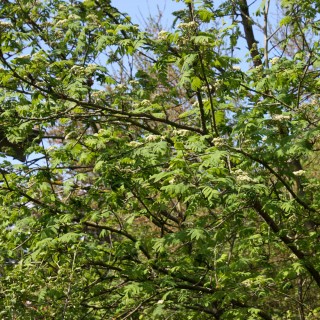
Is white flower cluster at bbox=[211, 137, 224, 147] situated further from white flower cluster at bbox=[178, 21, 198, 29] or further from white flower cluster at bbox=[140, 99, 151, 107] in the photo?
white flower cluster at bbox=[140, 99, 151, 107]

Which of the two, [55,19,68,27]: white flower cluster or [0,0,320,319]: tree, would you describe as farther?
[55,19,68,27]: white flower cluster

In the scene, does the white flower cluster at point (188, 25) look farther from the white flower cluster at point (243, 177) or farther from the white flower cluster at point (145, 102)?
the white flower cluster at point (145, 102)

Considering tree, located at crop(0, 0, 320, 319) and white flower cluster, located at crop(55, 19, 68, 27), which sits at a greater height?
white flower cluster, located at crop(55, 19, 68, 27)

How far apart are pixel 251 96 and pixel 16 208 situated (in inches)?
139

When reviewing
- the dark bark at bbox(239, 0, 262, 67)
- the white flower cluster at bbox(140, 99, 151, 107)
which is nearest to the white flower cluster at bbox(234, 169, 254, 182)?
the white flower cluster at bbox(140, 99, 151, 107)

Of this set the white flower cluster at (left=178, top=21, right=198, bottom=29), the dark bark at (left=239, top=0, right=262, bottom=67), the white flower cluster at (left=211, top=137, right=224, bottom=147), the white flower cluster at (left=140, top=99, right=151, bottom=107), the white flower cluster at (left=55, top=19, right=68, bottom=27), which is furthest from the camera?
the dark bark at (left=239, top=0, right=262, bottom=67)

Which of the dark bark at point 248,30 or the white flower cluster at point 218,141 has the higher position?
the dark bark at point 248,30

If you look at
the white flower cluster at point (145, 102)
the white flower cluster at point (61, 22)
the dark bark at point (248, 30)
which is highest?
the dark bark at point (248, 30)

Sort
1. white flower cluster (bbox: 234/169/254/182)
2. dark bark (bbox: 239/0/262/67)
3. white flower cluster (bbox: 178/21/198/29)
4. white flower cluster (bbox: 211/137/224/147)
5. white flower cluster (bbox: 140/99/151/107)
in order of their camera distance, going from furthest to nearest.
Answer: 1. dark bark (bbox: 239/0/262/67)
2. white flower cluster (bbox: 140/99/151/107)
3. white flower cluster (bbox: 211/137/224/147)
4. white flower cluster (bbox: 178/21/198/29)
5. white flower cluster (bbox: 234/169/254/182)

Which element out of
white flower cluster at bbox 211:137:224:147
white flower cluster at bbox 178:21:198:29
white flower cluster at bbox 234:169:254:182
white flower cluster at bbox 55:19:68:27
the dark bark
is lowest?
white flower cluster at bbox 234:169:254:182

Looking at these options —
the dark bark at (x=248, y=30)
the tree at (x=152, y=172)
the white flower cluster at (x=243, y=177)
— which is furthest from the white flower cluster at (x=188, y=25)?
the dark bark at (x=248, y=30)

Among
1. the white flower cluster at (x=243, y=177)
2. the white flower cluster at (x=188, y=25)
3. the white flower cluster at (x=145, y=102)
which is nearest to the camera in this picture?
the white flower cluster at (x=243, y=177)

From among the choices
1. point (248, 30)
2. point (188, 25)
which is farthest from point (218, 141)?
point (248, 30)

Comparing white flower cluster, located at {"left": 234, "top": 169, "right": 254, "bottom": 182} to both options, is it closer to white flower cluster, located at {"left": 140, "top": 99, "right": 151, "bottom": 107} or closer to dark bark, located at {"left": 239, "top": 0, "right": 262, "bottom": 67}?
white flower cluster, located at {"left": 140, "top": 99, "right": 151, "bottom": 107}
